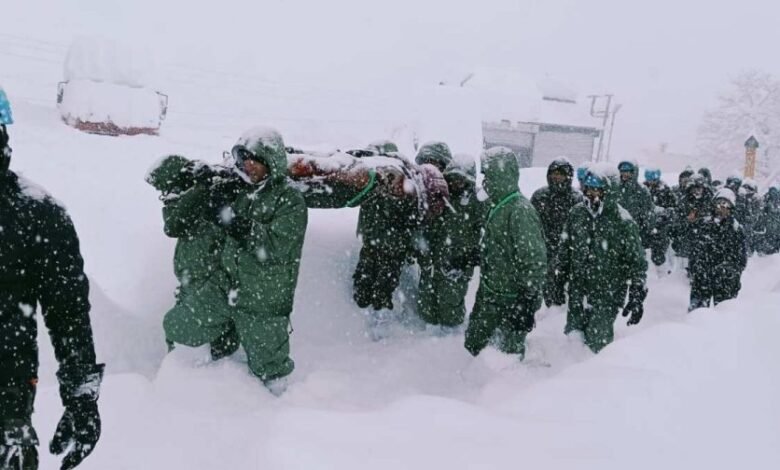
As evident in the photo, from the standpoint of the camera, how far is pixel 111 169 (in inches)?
259

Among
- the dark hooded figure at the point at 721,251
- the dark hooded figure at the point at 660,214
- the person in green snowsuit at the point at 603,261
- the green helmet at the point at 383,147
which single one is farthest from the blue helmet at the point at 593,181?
the dark hooded figure at the point at 660,214

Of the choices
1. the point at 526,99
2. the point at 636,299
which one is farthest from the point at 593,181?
the point at 526,99

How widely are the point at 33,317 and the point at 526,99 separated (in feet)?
112

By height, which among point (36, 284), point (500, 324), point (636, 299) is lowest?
point (500, 324)

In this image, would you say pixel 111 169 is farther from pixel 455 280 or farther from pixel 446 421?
pixel 446 421

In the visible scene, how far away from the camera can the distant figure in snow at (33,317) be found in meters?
1.92

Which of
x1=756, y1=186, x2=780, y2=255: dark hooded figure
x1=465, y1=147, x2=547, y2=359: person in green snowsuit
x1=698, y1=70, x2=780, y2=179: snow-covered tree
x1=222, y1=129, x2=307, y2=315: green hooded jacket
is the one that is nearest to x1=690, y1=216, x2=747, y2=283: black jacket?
x1=465, y1=147, x2=547, y2=359: person in green snowsuit

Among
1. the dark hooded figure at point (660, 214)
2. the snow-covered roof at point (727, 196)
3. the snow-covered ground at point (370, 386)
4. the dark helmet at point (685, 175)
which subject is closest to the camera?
the snow-covered ground at point (370, 386)

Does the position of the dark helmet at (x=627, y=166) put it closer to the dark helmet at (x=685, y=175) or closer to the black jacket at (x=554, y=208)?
the black jacket at (x=554, y=208)

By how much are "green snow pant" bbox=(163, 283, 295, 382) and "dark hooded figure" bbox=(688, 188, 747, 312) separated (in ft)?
16.0

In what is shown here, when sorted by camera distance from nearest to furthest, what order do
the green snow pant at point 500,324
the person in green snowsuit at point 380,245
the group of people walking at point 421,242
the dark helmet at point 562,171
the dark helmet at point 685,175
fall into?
the group of people walking at point 421,242 < the green snow pant at point 500,324 < the person in green snowsuit at point 380,245 < the dark helmet at point 562,171 < the dark helmet at point 685,175

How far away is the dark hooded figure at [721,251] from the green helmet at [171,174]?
5.34 m

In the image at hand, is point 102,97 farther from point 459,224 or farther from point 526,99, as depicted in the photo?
point 526,99

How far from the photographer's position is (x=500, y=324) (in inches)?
188
